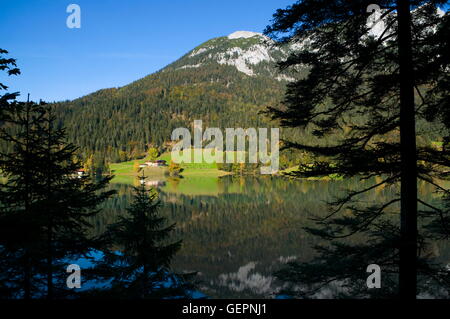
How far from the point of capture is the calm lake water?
25.3 metres

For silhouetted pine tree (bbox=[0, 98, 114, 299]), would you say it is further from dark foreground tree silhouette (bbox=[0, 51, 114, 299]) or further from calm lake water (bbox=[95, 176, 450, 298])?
calm lake water (bbox=[95, 176, 450, 298])

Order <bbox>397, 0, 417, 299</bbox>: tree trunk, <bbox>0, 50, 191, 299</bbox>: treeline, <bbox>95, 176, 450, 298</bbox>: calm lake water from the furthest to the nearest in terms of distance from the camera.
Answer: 1. <bbox>95, 176, 450, 298</bbox>: calm lake water
2. <bbox>0, 50, 191, 299</bbox>: treeline
3. <bbox>397, 0, 417, 299</bbox>: tree trunk

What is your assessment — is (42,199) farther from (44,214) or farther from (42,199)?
(44,214)

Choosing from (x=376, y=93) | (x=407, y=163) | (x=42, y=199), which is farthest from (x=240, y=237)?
(x=407, y=163)

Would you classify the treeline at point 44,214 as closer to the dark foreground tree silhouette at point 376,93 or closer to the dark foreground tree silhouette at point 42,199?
the dark foreground tree silhouette at point 42,199

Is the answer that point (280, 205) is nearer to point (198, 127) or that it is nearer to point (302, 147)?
point (302, 147)

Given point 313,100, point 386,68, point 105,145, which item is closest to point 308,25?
point 313,100

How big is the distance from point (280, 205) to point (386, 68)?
5153 cm

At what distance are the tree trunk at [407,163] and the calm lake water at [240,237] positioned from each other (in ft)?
9.45

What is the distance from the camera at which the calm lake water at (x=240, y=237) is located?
2531 centimetres

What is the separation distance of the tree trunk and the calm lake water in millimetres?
2881

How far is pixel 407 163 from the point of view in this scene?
5410 millimetres

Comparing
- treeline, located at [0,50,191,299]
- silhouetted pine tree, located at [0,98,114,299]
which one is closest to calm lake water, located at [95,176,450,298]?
treeline, located at [0,50,191,299]
